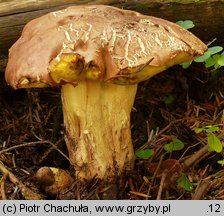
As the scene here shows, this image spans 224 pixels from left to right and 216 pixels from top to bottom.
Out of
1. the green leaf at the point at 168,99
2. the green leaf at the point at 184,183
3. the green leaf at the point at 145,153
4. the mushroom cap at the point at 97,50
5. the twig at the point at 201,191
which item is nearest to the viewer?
the mushroom cap at the point at 97,50

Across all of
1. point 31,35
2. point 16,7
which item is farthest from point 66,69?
point 16,7

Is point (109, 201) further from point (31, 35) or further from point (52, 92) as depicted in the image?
point (52, 92)

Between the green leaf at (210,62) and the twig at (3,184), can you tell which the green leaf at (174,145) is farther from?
the twig at (3,184)

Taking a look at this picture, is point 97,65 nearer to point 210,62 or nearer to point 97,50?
point 97,50

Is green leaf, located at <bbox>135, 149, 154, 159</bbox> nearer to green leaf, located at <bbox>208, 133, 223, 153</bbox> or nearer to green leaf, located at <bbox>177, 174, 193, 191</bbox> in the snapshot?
green leaf, located at <bbox>177, 174, 193, 191</bbox>

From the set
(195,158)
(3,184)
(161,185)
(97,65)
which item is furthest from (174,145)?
(3,184)

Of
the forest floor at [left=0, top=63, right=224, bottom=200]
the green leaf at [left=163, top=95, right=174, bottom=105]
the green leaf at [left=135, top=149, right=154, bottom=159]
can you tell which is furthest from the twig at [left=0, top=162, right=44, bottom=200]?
the green leaf at [left=163, top=95, right=174, bottom=105]

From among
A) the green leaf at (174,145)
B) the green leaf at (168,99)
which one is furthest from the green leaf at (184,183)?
the green leaf at (168,99)
